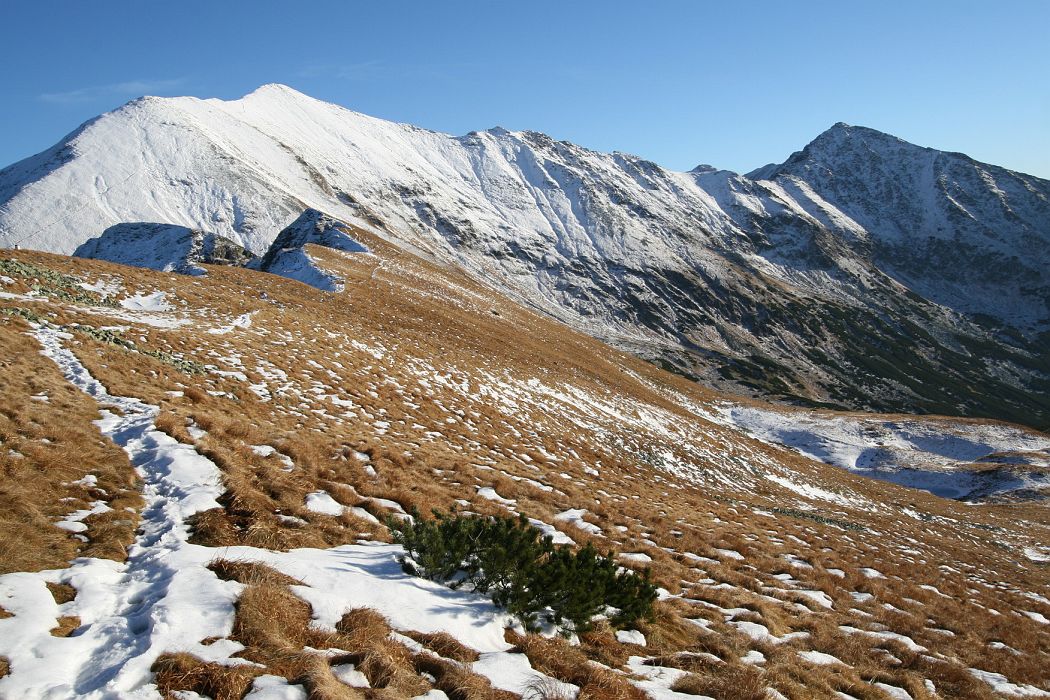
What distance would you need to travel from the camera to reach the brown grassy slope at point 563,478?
8578 millimetres

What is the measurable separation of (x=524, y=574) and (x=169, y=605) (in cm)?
381

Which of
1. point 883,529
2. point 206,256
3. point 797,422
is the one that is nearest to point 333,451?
point 883,529

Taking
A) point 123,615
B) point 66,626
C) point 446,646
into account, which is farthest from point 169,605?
point 446,646

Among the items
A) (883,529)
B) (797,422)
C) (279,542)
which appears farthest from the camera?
(797,422)

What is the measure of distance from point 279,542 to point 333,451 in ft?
16.5

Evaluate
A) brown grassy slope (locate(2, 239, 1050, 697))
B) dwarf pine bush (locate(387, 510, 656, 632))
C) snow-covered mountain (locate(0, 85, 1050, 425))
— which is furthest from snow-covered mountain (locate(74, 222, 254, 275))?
dwarf pine bush (locate(387, 510, 656, 632))

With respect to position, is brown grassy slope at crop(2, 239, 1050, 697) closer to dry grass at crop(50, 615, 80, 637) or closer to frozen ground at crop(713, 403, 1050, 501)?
dry grass at crop(50, 615, 80, 637)

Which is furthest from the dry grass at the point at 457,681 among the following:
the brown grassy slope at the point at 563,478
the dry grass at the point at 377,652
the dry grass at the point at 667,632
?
the dry grass at the point at 667,632

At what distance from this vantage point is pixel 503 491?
13516mm

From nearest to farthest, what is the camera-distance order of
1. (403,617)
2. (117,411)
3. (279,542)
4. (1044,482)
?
(403,617), (279,542), (117,411), (1044,482)

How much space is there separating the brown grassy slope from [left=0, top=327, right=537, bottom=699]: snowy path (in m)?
0.71

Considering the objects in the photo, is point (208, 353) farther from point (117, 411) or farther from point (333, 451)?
point (333, 451)

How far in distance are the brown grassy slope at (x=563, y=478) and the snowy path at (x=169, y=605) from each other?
0.71m

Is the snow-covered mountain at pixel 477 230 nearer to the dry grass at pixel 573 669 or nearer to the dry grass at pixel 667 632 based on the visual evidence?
the dry grass at pixel 667 632
